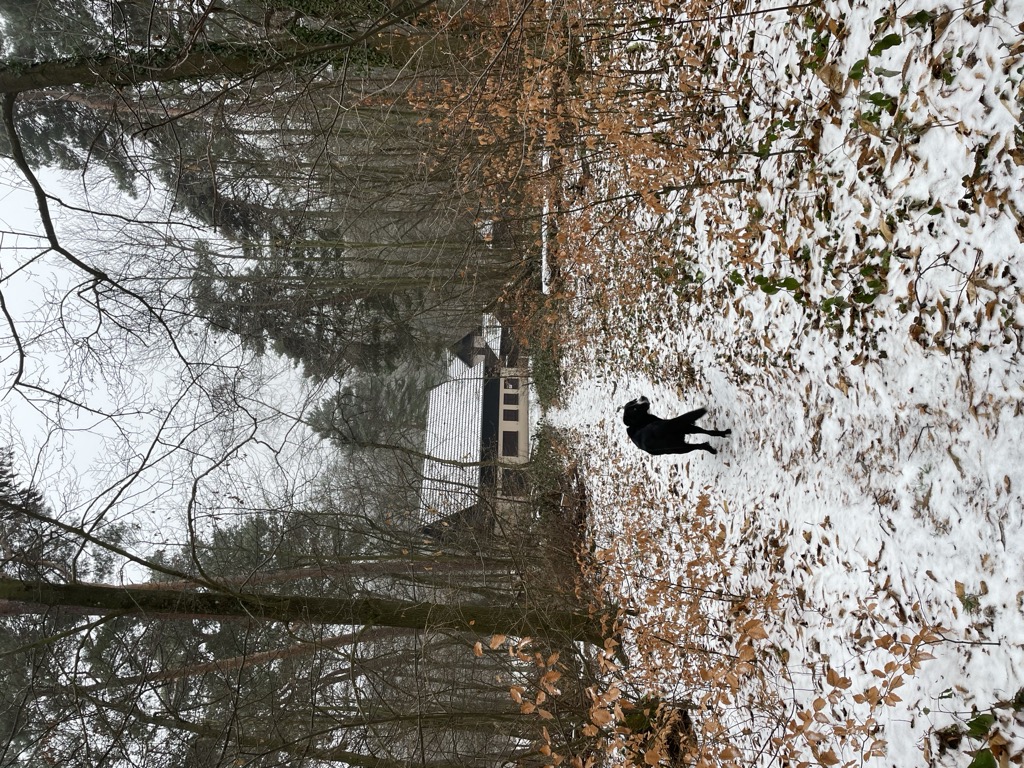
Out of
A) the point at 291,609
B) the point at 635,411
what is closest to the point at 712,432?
the point at 635,411

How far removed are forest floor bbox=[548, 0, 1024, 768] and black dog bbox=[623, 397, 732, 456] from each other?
1.30ft

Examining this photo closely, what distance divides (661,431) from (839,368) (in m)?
1.73

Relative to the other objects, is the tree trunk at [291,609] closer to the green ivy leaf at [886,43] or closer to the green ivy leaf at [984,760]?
the green ivy leaf at [984,760]

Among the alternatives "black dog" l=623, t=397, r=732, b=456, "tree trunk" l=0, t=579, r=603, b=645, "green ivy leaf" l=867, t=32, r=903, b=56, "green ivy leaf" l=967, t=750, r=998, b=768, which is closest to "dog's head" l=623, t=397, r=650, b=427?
"black dog" l=623, t=397, r=732, b=456

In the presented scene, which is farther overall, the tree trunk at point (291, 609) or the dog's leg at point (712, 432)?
the tree trunk at point (291, 609)

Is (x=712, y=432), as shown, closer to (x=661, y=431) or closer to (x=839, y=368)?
(x=661, y=431)

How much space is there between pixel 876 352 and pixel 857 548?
139 cm

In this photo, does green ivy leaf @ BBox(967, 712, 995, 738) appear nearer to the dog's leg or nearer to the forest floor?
the forest floor

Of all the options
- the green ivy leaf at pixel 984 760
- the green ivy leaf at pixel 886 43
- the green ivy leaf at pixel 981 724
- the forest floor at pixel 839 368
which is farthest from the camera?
the green ivy leaf at pixel 886 43

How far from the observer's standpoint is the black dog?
221 inches

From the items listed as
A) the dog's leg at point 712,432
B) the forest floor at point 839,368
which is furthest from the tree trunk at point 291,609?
the dog's leg at point 712,432

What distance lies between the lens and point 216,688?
25.4 feet

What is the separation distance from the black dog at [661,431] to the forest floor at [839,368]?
40 centimetres

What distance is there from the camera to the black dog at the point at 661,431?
18.4ft
